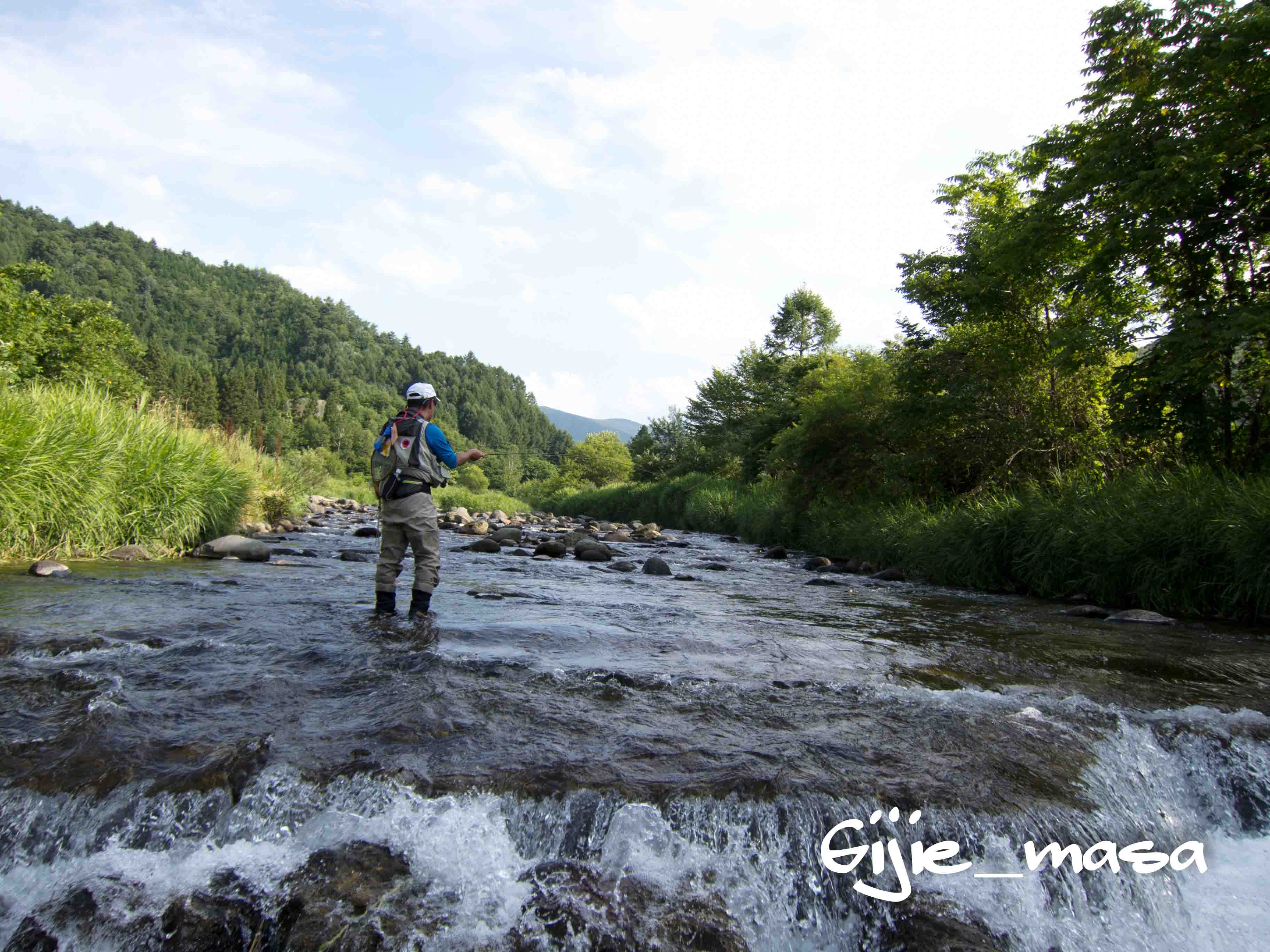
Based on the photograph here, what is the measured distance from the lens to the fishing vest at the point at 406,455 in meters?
7.21

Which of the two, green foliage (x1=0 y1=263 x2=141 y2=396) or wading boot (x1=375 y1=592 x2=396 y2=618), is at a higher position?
green foliage (x1=0 y1=263 x2=141 y2=396)

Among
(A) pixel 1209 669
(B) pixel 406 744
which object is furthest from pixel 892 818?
(A) pixel 1209 669

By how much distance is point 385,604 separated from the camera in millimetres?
7637

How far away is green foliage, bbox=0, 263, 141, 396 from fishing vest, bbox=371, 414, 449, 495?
21.2 metres

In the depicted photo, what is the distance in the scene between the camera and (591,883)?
2955 mm

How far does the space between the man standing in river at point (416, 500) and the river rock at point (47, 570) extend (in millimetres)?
3909

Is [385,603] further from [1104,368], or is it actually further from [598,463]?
[598,463]

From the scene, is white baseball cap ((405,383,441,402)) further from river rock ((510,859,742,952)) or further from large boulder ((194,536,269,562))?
large boulder ((194,536,269,562))

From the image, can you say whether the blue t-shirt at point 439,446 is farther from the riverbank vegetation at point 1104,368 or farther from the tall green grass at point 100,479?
the riverbank vegetation at point 1104,368

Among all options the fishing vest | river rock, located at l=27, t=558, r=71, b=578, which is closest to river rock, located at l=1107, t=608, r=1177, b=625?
the fishing vest

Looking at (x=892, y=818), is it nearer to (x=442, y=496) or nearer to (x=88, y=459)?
(x=88, y=459)

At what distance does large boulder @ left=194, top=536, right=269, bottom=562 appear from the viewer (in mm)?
11773

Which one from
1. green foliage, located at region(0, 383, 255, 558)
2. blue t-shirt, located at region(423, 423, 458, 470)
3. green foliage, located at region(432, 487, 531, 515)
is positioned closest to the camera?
blue t-shirt, located at region(423, 423, 458, 470)

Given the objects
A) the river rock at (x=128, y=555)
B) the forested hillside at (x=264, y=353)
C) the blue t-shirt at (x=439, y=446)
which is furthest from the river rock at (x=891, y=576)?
the forested hillside at (x=264, y=353)
